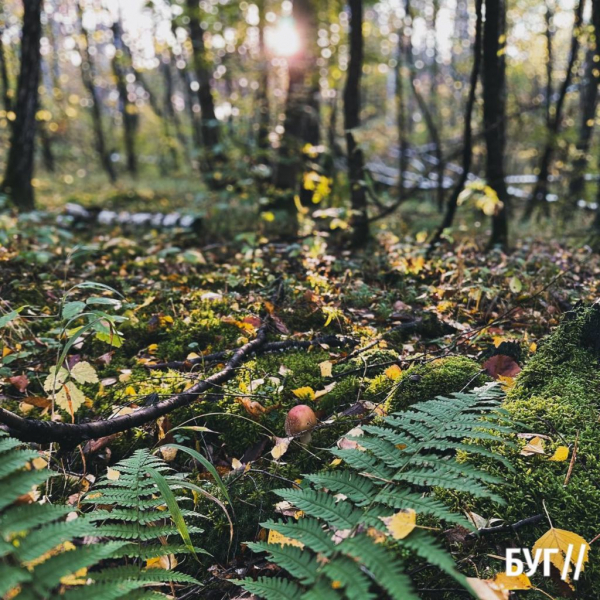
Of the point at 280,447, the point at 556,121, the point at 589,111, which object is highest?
the point at 589,111

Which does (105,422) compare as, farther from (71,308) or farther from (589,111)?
(589,111)

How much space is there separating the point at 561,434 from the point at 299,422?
3.59 ft

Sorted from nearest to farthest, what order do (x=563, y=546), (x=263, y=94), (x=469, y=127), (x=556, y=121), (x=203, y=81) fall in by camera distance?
(x=563, y=546)
(x=469, y=127)
(x=556, y=121)
(x=263, y=94)
(x=203, y=81)

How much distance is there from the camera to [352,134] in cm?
518

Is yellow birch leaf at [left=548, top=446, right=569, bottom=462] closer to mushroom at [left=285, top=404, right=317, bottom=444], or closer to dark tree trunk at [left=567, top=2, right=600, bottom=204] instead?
mushroom at [left=285, top=404, right=317, bottom=444]

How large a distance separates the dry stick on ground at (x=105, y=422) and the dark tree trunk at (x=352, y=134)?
3.07 m

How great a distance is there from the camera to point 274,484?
74.5 inches

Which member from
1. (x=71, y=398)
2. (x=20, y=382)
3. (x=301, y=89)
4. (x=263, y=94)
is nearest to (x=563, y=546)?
(x=71, y=398)

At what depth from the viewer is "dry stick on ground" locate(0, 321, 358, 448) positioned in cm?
171

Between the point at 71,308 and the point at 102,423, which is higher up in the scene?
the point at 71,308

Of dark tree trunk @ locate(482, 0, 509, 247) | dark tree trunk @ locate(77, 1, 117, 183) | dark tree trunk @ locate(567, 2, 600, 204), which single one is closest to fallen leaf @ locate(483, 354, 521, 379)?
dark tree trunk @ locate(482, 0, 509, 247)

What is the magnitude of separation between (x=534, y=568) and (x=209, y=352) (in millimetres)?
2024

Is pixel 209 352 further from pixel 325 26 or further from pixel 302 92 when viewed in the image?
pixel 325 26

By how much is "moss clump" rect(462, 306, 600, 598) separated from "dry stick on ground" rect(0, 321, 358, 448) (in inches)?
53.7
